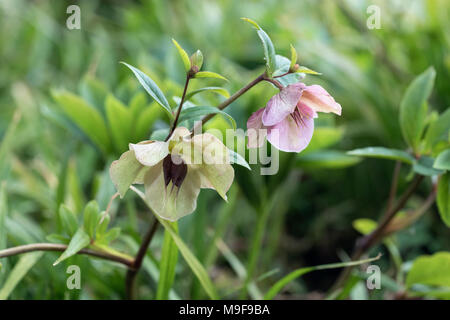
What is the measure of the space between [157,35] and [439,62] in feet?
2.78

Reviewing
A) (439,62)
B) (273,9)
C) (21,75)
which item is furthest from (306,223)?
(21,75)

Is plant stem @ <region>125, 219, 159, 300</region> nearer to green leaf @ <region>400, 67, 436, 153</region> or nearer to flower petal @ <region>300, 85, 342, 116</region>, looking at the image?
flower petal @ <region>300, 85, 342, 116</region>

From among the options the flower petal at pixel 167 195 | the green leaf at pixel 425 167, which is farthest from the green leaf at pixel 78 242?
the green leaf at pixel 425 167

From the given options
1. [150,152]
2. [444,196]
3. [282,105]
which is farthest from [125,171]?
[444,196]

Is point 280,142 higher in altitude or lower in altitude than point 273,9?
lower

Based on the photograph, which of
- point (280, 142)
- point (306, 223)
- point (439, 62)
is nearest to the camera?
point (280, 142)

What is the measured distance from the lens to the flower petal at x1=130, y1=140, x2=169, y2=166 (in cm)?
38

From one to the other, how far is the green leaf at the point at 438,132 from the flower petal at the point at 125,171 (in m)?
0.37

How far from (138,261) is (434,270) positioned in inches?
→ 14.8

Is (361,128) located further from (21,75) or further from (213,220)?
(21,75)

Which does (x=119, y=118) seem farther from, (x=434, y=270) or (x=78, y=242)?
(x=434, y=270)

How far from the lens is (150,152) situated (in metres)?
0.39

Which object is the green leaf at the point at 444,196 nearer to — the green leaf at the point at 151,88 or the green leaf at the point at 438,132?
the green leaf at the point at 438,132
